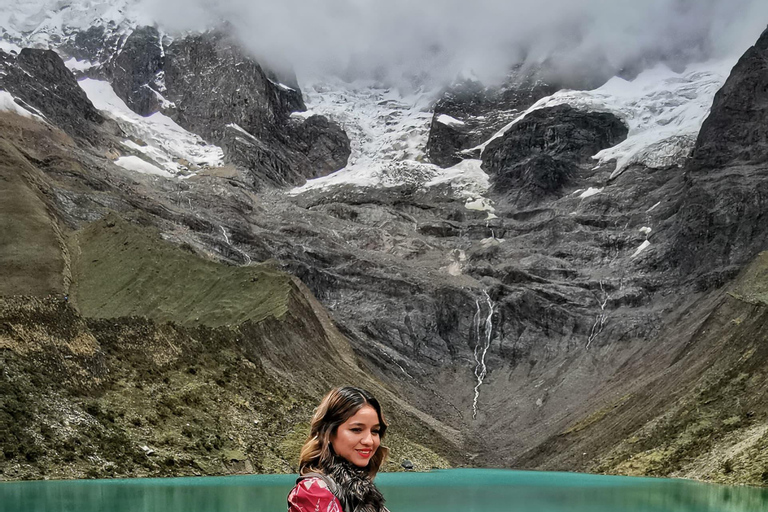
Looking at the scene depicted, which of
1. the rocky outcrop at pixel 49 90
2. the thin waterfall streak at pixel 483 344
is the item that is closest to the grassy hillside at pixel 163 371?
the thin waterfall streak at pixel 483 344

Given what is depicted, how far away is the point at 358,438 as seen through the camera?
5.11 m

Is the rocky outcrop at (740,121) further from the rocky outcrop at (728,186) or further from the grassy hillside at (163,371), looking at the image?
the grassy hillside at (163,371)

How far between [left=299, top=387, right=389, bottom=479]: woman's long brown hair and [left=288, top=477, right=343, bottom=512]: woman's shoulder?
293 millimetres

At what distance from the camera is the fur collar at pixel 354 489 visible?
4918 mm

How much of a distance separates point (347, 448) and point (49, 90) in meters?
192

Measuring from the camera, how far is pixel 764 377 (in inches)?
2670

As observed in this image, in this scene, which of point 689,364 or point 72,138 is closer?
point 689,364

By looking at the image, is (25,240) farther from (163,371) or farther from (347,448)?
(347,448)

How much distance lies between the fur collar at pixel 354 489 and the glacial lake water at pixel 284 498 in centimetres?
2389

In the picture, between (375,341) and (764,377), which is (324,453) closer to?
(764,377)

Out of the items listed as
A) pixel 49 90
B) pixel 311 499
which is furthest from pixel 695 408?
pixel 49 90

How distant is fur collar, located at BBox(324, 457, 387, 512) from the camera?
4.92 metres

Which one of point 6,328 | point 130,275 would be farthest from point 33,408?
point 130,275

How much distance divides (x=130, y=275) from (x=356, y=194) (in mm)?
114441
